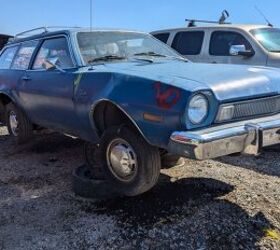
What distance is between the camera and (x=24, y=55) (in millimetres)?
6336

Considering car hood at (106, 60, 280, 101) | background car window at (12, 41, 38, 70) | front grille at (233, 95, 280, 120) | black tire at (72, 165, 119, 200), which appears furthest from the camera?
background car window at (12, 41, 38, 70)

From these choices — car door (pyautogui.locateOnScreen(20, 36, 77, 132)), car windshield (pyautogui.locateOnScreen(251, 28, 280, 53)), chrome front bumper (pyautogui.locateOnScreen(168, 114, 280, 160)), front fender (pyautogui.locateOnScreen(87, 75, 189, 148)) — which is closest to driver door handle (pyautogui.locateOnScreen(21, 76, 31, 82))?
car door (pyautogui.locateOnScreen(20, 36, 77, 132))

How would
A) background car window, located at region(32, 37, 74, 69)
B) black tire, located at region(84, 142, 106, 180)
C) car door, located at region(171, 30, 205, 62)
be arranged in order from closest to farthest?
1. black tire, located at region(84, 142, 106, 180)
2. background car window, located at region(32, 37, 74, 69)
3. car door, located at region(171, 30, 205, 62)

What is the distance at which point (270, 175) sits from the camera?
16.4 feet

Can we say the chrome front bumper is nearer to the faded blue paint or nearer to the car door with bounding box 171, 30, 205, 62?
the faded blue paint

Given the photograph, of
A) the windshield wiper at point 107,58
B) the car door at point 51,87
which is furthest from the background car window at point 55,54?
the windshield wiper at point 107,58

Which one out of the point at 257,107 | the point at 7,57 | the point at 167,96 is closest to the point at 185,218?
the point at 167,96

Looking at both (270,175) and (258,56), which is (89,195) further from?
(258,56)

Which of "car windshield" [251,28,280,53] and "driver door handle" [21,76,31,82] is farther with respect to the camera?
"car windshield" [251,28,280,53]

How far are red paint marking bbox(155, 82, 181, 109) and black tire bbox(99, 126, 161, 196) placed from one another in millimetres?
476

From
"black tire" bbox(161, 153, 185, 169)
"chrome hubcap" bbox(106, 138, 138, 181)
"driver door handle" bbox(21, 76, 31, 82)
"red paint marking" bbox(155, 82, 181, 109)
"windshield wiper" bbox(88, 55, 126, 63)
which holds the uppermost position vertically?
"windshield wiper" bbox(88, 55, 126, 63)

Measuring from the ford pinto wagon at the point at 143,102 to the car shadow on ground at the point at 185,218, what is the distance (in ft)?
0.72

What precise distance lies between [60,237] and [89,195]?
0.85m

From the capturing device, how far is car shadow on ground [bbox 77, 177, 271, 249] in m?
3.47
